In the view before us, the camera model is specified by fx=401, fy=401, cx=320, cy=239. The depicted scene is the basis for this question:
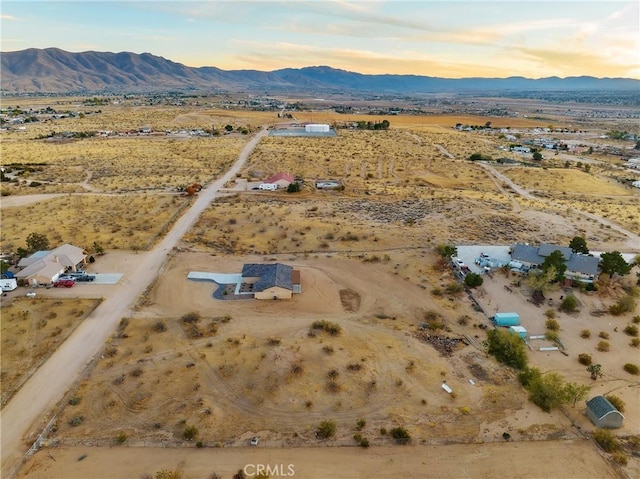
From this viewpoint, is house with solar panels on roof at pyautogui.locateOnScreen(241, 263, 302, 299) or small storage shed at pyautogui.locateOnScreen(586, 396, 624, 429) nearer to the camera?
small storage shed at pyautogui.locateOnScreen(586, 396, 624, 429)

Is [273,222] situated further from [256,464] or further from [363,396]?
[256,464]

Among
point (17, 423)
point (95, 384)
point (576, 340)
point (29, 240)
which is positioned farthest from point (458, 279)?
point (29, 240)

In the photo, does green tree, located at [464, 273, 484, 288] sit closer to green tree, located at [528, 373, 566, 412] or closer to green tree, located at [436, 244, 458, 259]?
green tree, located at [436, 244, 458, 259]

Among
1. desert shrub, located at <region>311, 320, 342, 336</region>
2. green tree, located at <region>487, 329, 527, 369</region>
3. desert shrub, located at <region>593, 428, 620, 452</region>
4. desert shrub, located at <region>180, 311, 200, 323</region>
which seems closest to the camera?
desert shrub, located at <region>593, 428, 620, 452</region>

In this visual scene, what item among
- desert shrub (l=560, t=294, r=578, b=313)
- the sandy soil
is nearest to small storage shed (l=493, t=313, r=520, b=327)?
desert shrub (l=560, t=294, r=578, b=313)

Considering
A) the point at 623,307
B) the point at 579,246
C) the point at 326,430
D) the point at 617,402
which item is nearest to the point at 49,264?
the point at 326,430
